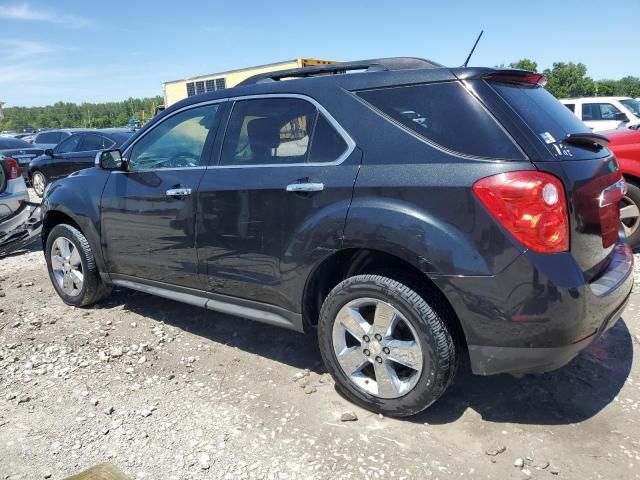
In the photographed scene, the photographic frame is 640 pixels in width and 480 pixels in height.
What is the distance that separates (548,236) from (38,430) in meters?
2.86

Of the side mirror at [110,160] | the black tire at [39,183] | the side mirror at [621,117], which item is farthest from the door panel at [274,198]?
the side mirror at [621,117]

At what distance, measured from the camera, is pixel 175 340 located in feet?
13.2

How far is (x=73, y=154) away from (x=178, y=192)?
30.7 feet

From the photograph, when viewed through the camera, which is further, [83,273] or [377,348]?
[83,273]

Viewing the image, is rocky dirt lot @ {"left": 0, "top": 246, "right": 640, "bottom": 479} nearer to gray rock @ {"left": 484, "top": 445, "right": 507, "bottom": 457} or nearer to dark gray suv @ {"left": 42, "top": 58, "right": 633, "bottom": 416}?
gray rock @ {"left": 484, "top": 445, "right": 507, "bottom": 457}

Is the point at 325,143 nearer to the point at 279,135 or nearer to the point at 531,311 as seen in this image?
the point at 279,135

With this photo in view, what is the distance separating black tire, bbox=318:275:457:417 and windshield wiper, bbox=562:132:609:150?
42.7 inches

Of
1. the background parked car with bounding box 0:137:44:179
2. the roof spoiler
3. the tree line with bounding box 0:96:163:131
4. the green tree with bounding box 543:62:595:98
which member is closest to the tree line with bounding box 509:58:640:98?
the green tree with bounding box 543:62:595:98

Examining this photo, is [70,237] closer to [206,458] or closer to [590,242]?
[206,458]

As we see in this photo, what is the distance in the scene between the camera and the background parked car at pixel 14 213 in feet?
21.8

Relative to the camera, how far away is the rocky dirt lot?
2.50 metres

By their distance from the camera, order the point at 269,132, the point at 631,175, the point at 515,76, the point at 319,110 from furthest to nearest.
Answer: the point at 631,175 → the point at 269,132 → the point at 319,110 → the point at 515,76

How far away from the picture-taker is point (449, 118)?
2.54 m

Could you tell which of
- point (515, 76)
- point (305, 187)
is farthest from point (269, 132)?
point (515, 76)
